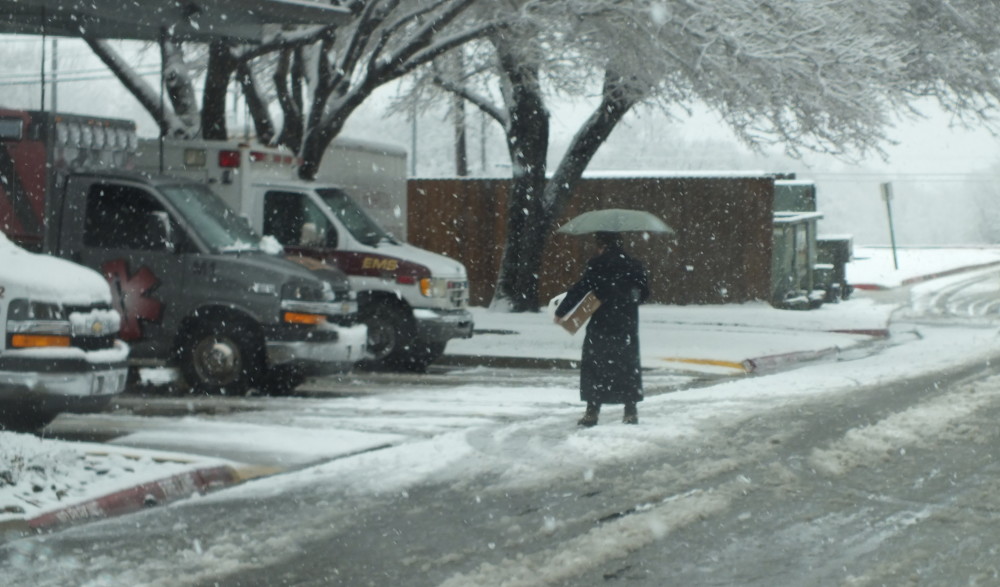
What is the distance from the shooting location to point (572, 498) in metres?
8.49

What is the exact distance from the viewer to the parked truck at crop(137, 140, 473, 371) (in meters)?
15.2

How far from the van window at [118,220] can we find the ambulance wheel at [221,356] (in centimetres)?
95

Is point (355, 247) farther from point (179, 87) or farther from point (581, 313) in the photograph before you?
point (581, 313)

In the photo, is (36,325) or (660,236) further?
(660,236)

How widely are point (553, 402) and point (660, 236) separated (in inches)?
529

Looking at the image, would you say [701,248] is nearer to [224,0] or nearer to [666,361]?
[666,361]

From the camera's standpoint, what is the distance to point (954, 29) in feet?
75.0

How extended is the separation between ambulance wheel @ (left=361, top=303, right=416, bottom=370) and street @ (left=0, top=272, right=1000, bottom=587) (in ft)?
6.01

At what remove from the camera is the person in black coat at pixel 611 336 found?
11.6 metres

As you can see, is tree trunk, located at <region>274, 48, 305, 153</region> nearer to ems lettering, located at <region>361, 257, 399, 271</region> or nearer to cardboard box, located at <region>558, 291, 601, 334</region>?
ems lettering, located at <region>361, 257, 399, 271</region>

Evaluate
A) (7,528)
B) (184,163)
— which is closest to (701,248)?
(184,163)

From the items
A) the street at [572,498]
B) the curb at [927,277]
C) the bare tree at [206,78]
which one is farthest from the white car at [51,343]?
the curb at [927,277]

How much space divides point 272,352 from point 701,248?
14.2 m

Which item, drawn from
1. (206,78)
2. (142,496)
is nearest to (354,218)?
(206,78)
